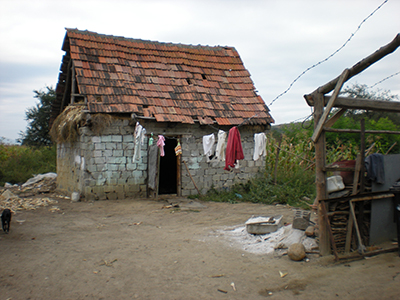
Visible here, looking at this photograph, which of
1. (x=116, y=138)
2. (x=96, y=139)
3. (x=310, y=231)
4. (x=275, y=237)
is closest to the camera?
(x=310, y=231)

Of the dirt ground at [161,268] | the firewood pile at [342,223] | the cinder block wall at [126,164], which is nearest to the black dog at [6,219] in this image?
the dirt ground at [161,268]

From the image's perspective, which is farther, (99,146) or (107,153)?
(107,153)

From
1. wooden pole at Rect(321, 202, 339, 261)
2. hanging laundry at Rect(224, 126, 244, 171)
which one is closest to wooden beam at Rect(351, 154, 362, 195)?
wooden pole at Rect(321, 202, 339, 261)

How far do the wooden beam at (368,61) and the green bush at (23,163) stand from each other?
16.1 meters

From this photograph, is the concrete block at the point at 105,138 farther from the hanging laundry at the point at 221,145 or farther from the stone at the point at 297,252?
the stone at the point at 297,252

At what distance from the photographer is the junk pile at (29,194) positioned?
10194 mm

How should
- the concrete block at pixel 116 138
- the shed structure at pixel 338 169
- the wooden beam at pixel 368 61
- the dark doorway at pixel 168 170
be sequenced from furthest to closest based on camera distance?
the dark doorway at pixel 168 170, the concrete block at pixel 116 138, the shed structure at pixel 338 169, the wooden beam at pixel 368 61

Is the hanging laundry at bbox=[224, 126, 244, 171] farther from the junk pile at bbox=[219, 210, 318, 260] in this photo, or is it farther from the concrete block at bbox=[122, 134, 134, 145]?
the concrete block at bbox=[122, 134, 134, 145]

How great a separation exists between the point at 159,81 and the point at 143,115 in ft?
6.97

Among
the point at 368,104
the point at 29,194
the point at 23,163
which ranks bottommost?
the point at 29,194

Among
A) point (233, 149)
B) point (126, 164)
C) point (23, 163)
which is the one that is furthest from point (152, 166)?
point (23, 163)

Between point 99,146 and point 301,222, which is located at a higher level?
point 99,146

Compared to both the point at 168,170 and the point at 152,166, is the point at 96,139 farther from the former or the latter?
the point at 168,170

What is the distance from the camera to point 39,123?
21391mm
